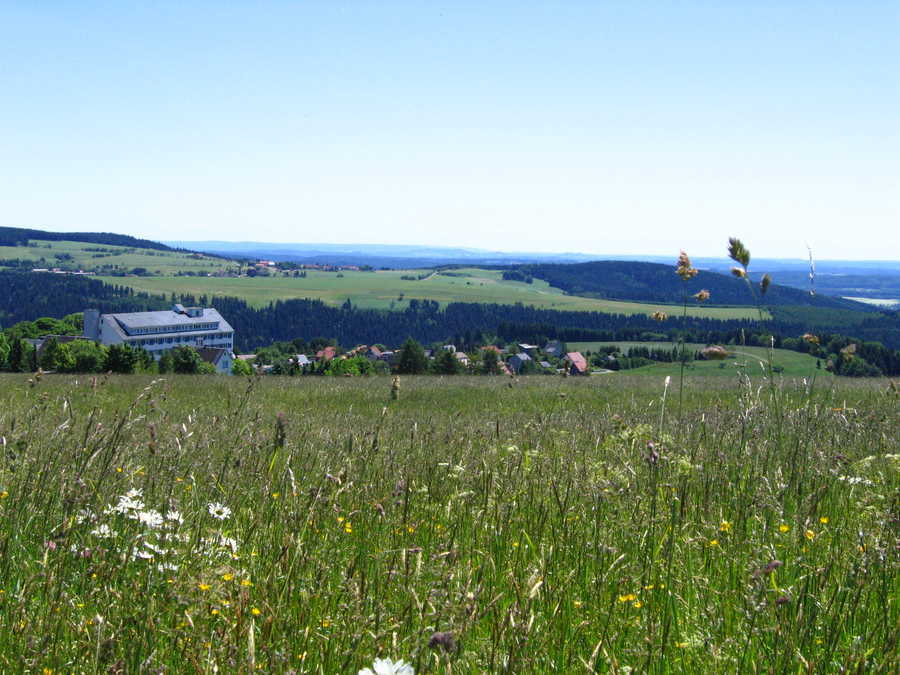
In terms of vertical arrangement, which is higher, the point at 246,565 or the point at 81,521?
the point at 81,521

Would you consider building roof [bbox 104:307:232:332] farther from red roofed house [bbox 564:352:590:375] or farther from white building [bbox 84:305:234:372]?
red roofed house [bbox 564:352:590:375]

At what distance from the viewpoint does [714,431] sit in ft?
20.4

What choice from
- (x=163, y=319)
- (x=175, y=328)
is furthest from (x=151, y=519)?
(x=175, y=328)

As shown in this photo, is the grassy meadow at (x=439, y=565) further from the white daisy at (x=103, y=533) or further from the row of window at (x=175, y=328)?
the row of window at (x=175, y=328)

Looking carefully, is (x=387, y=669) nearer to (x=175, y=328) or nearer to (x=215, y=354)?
(x=215, y=354)

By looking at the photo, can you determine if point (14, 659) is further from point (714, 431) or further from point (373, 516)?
point (714, 431)

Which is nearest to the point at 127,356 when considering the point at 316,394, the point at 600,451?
the point at 316,394

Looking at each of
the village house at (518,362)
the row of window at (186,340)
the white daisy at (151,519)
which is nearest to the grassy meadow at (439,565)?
the white daisy at (151,519)

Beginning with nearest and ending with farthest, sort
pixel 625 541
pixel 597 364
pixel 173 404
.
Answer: pixel 625 541
pixel 173 404
pixel 597 364

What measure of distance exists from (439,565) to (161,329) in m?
156

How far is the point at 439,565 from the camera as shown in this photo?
8.41ft

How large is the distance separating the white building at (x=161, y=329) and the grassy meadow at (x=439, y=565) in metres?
109

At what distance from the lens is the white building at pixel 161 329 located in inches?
4887

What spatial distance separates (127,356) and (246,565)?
118 feet
